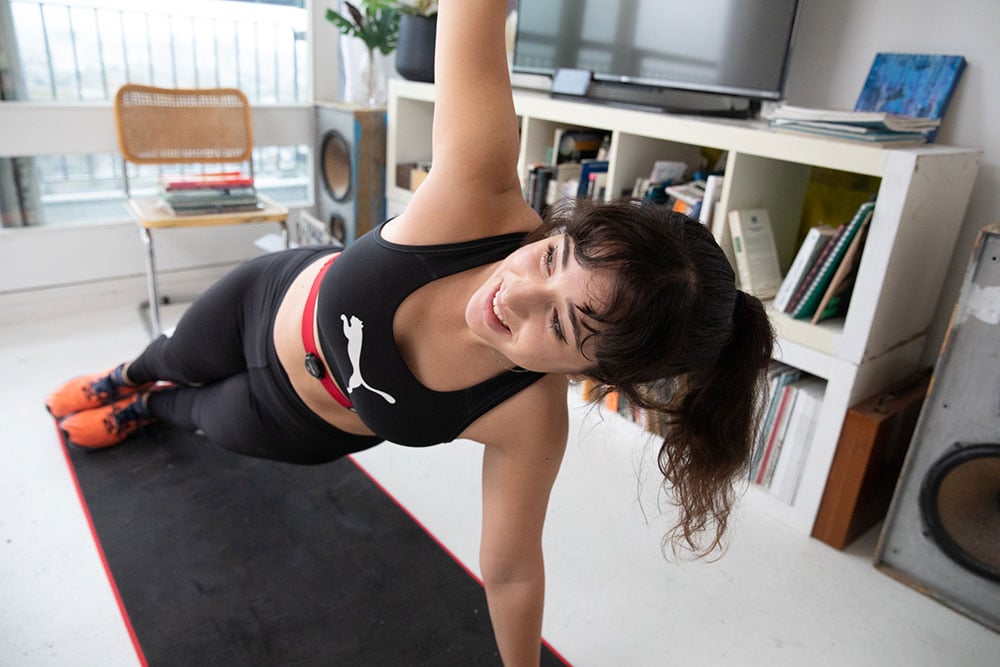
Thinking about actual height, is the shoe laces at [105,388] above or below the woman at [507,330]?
below

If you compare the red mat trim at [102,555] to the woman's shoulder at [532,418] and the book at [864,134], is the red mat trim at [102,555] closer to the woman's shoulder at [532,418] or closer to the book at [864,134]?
the woman's shoulder at [532,418]

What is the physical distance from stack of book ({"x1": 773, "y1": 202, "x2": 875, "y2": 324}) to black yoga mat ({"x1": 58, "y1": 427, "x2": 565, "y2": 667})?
42.2 inches

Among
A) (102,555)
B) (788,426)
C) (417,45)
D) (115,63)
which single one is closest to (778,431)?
(788,426)

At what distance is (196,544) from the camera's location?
5.54 ft

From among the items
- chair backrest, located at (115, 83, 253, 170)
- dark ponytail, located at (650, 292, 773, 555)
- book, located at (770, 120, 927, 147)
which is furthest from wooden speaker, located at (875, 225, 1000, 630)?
chair backrest, located at (115, 83, 253, 170)

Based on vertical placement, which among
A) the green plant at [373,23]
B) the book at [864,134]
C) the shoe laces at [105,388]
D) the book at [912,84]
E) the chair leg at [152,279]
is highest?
the green plant at [373,23]

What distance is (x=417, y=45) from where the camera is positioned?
2.85 m

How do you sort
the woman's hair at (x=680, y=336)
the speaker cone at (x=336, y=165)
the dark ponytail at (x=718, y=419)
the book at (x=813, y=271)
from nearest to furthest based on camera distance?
the woman's hair at (x=680, y=336) < the dark ponytail at (x=718, y=419) < the book at (x=813, y=271) < the speaker cone at (x=336, y=165)

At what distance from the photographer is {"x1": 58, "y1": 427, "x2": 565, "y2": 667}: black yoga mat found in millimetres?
1440

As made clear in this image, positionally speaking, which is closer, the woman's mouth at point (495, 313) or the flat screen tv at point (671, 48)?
the woman's mouth at point (495, 313)

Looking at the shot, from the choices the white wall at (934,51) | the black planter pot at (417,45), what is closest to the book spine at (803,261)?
the white wall at (934,51)

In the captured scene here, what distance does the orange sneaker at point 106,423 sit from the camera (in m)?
1.96

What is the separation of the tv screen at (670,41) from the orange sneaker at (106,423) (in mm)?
1720

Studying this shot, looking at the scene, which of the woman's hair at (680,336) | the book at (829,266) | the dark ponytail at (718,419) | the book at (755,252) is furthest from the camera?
the book at (755,252)
